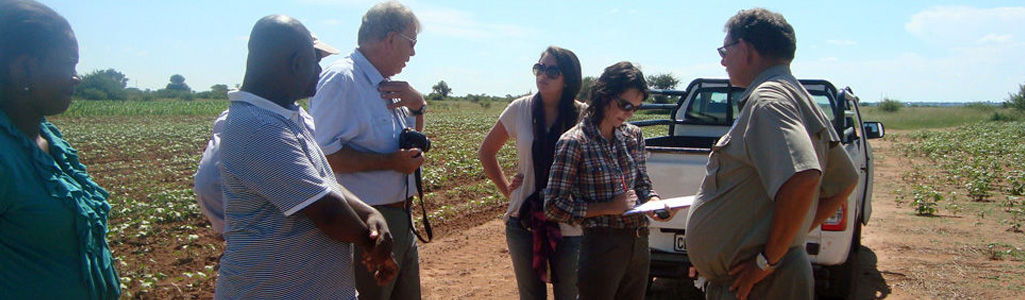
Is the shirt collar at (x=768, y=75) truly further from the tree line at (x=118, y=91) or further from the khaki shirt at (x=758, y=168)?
the tree line at (x=118, y=91)

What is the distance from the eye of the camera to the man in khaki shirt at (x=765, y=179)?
7.50 ft

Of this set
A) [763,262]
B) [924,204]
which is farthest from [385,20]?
[924,204]

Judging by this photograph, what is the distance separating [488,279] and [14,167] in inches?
184

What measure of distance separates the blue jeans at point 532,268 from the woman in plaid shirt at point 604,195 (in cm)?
24

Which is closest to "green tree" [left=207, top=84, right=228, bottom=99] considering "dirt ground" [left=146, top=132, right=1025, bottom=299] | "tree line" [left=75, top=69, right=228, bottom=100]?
"tree line" [left=75, top=69, right=228, bottom=100]

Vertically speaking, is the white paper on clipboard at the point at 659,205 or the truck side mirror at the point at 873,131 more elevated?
the truck side mirror at the point at 873,131

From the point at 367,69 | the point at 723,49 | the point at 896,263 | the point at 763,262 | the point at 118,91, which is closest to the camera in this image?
the point at 763,262

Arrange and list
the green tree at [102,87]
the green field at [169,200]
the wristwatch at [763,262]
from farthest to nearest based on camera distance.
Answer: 1. the green tree at [102,87]
2. the green field at [169,200]
3. the wristwatch at [763,262]

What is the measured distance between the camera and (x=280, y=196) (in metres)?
1.88

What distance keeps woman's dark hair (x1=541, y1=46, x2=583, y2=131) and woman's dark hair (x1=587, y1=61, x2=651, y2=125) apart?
1.00ft

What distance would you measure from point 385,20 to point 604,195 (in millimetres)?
1267

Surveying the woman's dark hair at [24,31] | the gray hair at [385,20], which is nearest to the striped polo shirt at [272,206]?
the woman's dark hair at [24,31]

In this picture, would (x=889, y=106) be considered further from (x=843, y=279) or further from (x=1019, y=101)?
(x=843, y=279)

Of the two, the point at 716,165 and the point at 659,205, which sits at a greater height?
the point at 716,165
